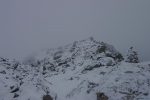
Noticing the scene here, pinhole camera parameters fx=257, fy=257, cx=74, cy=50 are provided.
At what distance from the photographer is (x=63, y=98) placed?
110 feet

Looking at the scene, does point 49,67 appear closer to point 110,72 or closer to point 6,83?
point 110,72

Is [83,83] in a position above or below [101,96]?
above

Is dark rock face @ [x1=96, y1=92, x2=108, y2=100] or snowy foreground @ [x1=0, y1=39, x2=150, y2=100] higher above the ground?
snowy foreground @ [x1=0, y1=39, x2=150, y2=100]

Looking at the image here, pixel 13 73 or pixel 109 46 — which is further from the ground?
pixel 109 46

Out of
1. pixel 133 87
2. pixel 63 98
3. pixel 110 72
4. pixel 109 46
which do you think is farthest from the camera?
pixel 109 46

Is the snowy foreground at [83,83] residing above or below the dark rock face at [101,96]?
above

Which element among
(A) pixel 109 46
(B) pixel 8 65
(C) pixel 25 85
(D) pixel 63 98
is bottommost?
(D) pixel 63 98

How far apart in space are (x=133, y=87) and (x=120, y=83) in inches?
73.1

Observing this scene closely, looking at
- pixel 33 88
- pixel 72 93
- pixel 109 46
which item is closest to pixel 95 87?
pixel 72 93

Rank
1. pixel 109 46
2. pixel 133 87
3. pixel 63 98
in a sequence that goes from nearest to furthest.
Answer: pixel 133 87, pixel 63 98, pixel 109 46

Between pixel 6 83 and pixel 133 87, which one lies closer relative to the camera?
pixel 6 83

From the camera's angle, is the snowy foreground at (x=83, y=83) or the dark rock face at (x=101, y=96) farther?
the dark rock face at (x=101, y=96)

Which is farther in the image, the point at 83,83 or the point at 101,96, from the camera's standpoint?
the point at 83,83

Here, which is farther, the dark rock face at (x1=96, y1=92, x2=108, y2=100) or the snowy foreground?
the dark rock face at (x1=96, y1=92, x2=108, y2=100)
